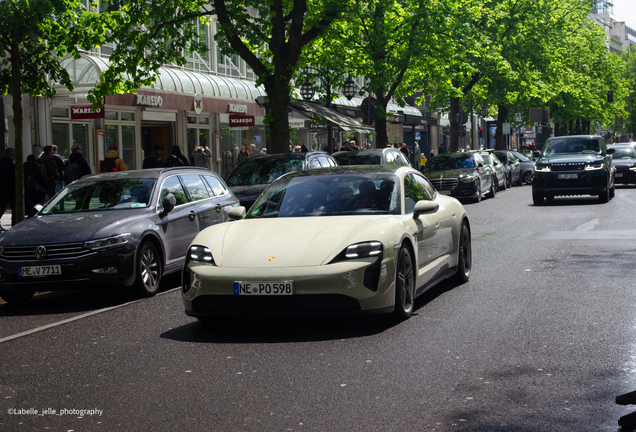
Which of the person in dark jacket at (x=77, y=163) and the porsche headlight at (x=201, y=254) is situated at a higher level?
the person in dark jacket at (x=77, y=163)

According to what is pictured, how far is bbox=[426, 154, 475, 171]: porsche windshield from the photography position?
89.5 feet

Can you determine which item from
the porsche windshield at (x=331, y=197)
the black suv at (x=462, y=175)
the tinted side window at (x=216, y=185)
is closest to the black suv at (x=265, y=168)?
the tinted side window at (x=216, y=185)

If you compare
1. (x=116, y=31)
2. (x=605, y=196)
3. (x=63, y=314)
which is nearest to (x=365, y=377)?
(x=63, y=314)

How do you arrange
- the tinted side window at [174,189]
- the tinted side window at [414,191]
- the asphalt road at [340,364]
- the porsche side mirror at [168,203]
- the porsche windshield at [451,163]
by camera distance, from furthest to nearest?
the porsche windshield at [451,163] < the tinted side window at [174,189] < the porsche side mirror at [168,203] < the tinted side window at [414,191] < the asphalt road at [340,364]

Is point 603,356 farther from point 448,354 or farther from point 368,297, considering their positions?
point 368,297

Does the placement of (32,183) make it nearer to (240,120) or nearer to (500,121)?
(240,120)

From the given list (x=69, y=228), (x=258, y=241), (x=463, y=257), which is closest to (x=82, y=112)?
(x=69, y=228)

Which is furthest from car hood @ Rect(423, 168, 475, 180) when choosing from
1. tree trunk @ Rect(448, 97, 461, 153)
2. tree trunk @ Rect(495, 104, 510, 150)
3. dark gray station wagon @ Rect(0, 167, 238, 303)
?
tree trunk @ Rect(495, 104, 510, 150)

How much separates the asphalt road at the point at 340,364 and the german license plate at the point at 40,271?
41 centimetres

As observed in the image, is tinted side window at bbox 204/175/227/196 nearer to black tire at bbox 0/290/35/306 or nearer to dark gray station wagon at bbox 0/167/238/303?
dark gray station wagon at bbox 0/167/238/303

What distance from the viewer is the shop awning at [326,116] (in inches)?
1014

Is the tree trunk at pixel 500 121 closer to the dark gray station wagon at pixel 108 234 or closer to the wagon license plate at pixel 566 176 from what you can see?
the wagon license plate at pixel 566 176

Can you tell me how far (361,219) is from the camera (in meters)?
7.80

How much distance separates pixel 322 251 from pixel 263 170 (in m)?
9.83
